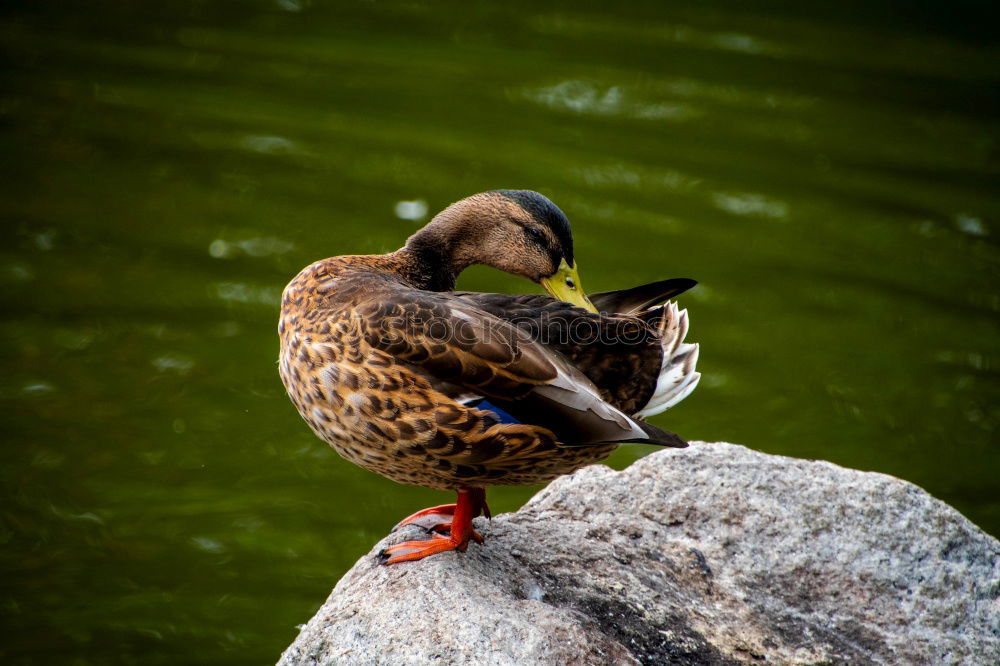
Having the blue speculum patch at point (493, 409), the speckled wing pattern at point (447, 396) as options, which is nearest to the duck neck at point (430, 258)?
the speckled wing pattern at point (447, 396)

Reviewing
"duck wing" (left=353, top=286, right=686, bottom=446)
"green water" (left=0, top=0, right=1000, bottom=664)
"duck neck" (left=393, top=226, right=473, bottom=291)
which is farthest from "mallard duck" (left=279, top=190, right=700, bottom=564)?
"green water" (left=0, top=0, right=1000, bottom=664)

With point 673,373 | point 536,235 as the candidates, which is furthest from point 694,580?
point 536,235

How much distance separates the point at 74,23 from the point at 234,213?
3709mm

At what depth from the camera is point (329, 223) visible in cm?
804

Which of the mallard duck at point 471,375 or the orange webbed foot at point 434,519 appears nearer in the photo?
the mallard duck at point 471,375

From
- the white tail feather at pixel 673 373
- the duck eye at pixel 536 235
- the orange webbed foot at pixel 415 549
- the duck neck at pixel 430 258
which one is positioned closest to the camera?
the orange webbed foot at pixel 415 549

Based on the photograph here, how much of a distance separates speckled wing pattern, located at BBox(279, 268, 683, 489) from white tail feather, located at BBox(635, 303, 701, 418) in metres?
0.37

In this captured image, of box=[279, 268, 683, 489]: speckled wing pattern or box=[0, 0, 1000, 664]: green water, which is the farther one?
box=[0, 0, 1000, 664]: green water

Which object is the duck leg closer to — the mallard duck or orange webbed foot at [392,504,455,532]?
the mallard duck

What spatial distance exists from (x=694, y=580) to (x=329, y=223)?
484 centimetres

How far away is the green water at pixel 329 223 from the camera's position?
18.5 ft

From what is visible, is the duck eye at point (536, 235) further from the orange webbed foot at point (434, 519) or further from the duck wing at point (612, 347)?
the orange webbed foot at point (434, 519)

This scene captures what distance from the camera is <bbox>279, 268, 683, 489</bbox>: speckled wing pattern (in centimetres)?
332

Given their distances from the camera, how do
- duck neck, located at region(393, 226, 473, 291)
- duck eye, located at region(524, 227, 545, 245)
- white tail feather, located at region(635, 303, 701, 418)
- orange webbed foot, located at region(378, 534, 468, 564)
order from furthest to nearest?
1. duck neck, located at region(393, 226, 473, 291)
2. duck eye, located at region(524, 227, 545, 245)
3. white tail feather, located at region(635, 303, 701, 418)
4. orange webbed foot, located at region(378, 534, 468, 564)
